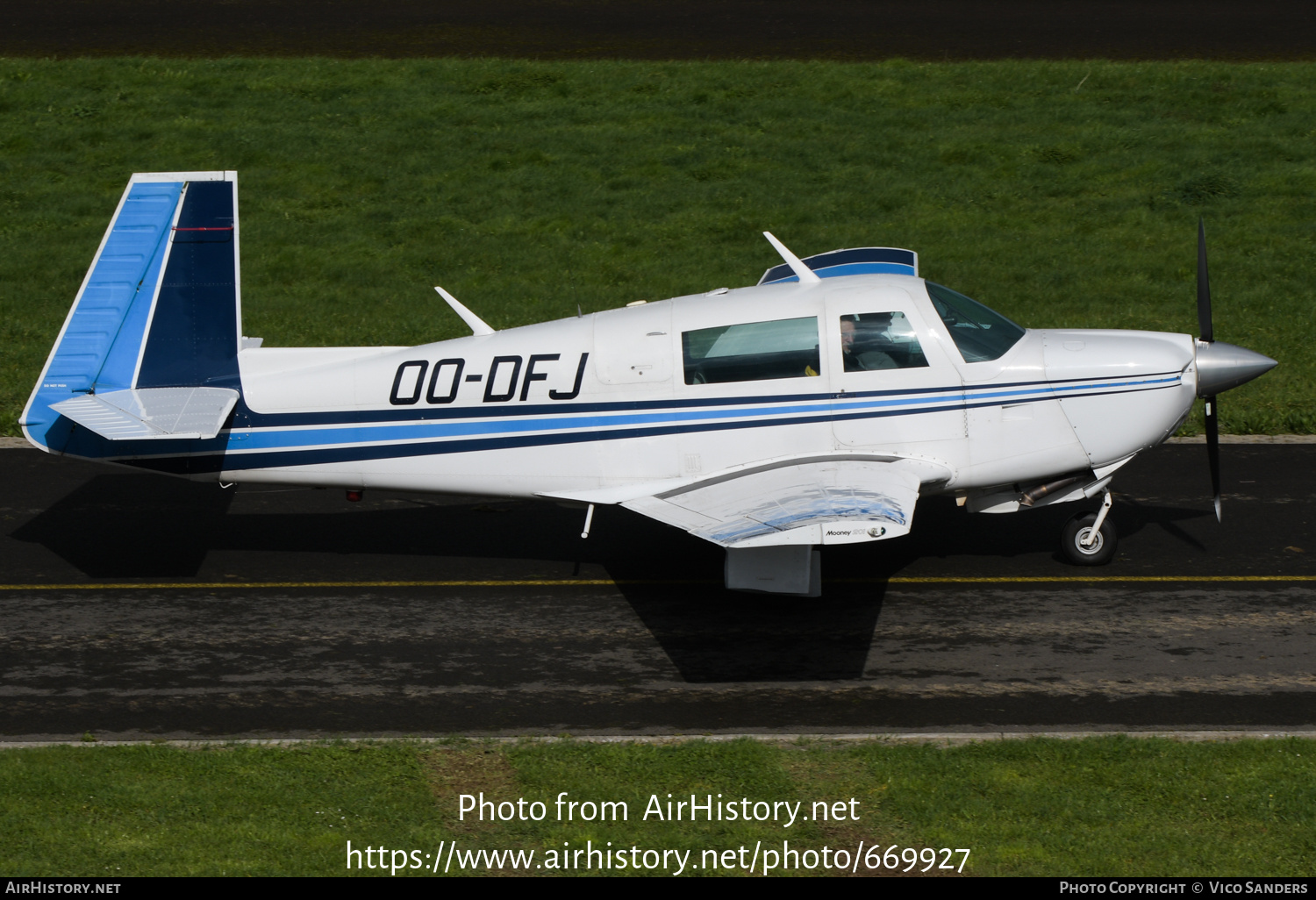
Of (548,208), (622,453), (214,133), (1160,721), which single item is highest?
(214,133)

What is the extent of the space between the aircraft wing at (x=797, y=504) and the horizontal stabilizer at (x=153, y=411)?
3397 mm

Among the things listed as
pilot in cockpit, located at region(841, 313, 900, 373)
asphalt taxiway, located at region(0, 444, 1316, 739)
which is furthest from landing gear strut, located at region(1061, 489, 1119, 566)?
pilot in cockpit, located at region(841, 313, 900, 373)

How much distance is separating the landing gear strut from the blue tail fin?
7.30m

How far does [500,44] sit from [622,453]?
2238 centimetres

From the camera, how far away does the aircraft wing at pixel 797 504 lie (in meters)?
8.91

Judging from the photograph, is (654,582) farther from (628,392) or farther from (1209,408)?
(1209,408)

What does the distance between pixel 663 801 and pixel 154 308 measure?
6.36 m

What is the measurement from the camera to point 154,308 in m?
11.2

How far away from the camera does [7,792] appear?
7.86 m

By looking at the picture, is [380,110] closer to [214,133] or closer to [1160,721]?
[214,133]

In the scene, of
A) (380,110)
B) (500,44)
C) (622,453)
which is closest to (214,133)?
(380,110)

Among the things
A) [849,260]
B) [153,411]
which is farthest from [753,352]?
[153,411]

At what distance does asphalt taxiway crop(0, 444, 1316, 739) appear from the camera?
9094 millimetres

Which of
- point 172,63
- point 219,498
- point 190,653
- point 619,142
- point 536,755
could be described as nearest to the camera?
point 536,755
